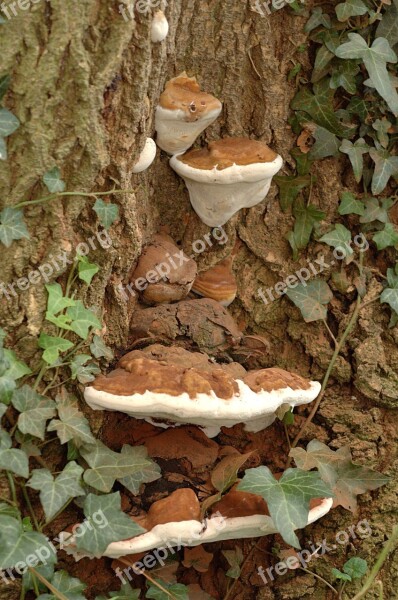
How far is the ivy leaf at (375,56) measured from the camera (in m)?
3.29

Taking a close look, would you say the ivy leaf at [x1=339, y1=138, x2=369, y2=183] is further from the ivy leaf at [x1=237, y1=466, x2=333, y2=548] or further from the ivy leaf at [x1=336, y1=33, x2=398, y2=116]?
the ivy leaf at [x1=237, y1=466, x2=333, y2=548]

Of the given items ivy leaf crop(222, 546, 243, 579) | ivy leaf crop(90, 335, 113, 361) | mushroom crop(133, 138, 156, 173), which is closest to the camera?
ivy leaf crop(90, 335, 113, 361)

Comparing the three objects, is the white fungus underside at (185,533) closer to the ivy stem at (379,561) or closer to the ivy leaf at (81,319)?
the ivy stem at (379,561)

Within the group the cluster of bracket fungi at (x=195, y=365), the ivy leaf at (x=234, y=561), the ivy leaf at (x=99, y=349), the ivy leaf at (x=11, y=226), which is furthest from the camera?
the ivy leaf at (x=234, y=561)

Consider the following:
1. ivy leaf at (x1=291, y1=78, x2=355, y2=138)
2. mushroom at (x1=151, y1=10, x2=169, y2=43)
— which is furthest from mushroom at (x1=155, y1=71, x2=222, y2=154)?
ivy leaf at (x1=291, y1=78, x2=355, y2=138)

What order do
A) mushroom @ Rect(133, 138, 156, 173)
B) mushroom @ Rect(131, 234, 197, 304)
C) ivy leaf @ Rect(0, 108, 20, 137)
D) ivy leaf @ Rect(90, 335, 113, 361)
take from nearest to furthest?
ivy leaf @ Rect(0, 108, 20, 137)
ivy leaf @ Rect(90, 335, 113, 361)
mushroom @ Rect(133, 138, 156, 173)
mushroom @ Rect(131, 234, 197, 304)

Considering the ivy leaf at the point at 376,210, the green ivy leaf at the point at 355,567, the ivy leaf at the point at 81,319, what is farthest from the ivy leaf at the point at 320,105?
the green ivy leaf at the point at 355,567

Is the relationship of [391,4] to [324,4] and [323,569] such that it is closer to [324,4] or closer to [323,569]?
[324,4]

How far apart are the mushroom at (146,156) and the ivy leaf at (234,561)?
1.90m

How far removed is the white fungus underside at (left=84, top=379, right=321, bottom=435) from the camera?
2.54 m

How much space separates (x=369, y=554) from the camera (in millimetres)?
3486

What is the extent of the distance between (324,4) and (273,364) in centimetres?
184

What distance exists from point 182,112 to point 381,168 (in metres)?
1.12

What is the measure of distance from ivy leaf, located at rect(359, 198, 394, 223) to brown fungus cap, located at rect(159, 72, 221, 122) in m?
1.00
